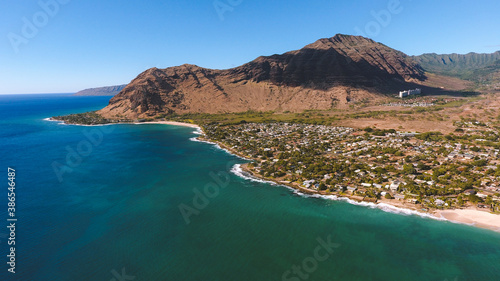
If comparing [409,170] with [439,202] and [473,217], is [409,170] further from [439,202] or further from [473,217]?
[473,217]

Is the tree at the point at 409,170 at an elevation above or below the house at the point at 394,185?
above

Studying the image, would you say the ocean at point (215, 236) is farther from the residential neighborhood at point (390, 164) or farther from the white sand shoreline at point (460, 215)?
the residential neighborhood at point (390, 164)

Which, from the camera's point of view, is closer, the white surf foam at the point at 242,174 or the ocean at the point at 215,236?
the ocean at the point at 215,236

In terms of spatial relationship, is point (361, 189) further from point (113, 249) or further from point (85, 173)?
point (85, 173)

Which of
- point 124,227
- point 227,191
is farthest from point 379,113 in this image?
point 124,227

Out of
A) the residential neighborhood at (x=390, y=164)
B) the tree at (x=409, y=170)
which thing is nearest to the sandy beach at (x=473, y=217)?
the residential neighborhood at (x=390, y=164)

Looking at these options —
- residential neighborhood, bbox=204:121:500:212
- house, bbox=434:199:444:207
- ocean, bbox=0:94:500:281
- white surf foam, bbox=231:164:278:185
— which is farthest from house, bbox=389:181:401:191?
white surf foam, bbox=231:164:278:185
